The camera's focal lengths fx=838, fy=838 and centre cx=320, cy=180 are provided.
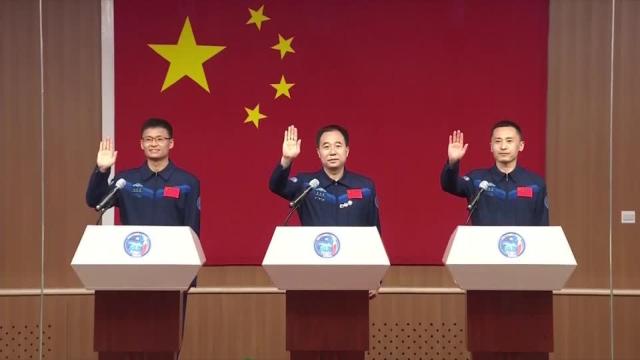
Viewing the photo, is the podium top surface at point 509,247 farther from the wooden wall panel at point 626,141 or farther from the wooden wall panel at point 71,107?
the wooden wall panel at point 71,107

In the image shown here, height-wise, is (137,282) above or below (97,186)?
below

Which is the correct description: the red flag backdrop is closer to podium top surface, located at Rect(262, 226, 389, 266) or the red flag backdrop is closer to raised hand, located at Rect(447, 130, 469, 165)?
raised hand, located at Rect(447, 130, 469, 165)

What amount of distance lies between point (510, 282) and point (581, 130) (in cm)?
251

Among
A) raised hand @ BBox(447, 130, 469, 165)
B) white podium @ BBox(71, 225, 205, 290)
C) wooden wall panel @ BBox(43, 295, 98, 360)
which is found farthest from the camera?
wooden wall panel @ BBox(43, 295, 98, 360)

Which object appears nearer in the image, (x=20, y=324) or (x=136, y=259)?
(x=136, y=259)

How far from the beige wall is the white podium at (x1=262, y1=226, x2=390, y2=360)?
2.20m

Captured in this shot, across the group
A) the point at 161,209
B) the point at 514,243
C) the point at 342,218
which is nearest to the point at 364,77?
the point at 342,218

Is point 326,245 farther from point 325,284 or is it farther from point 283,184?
point 283,184

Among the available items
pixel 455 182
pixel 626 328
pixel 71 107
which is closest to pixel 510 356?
pixel 455 182

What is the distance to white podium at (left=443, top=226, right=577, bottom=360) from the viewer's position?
3.22 metres

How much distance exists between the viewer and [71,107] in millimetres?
5543

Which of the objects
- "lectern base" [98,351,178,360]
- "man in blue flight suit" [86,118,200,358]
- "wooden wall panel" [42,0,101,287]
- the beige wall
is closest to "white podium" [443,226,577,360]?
"lectern base" [98,351,178,360]

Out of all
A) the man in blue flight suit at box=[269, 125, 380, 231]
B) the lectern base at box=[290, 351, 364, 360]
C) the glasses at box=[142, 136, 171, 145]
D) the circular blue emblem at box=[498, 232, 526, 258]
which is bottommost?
the lectern base at box=[290, 351, 364, 360]

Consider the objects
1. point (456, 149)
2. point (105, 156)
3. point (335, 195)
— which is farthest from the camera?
point (335, 195)
